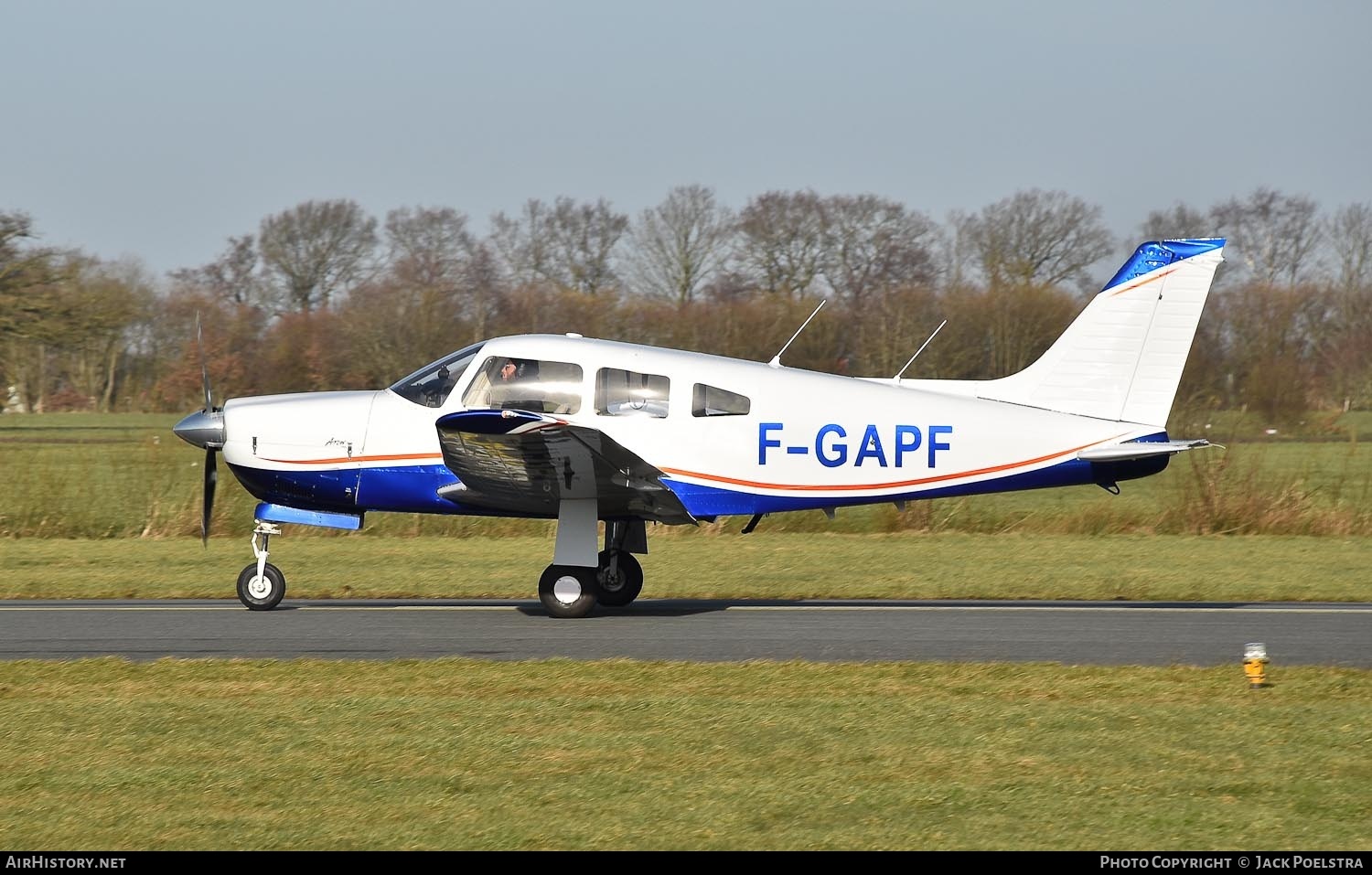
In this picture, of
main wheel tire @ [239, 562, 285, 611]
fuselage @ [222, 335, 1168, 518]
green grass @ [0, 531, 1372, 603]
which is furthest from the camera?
green grass @ [0, 531, 1372, 603]

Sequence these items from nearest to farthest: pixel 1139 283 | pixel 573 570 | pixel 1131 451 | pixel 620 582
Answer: pixel 1131 451
pixel 573 570
pixel 1139 283
pixel 620 582

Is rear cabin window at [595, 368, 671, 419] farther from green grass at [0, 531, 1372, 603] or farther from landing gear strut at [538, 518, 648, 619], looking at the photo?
green grass at [0, 531, 1372, 603]

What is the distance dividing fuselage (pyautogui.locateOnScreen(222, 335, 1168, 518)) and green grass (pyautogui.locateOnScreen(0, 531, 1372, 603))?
225 cm

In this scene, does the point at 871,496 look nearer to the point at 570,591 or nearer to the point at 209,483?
the point at 570,591

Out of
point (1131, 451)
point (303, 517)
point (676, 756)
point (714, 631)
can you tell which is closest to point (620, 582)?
point (714, 631)

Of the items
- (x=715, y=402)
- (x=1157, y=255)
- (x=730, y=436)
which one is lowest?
(x=730, y=436)

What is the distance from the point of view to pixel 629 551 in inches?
510

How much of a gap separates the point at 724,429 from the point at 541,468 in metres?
1.58

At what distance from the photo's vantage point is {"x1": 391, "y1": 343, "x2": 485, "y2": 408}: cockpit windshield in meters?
11.9

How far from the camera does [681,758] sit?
21.8 feet

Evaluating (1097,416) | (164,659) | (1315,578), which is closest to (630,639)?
(164,659)

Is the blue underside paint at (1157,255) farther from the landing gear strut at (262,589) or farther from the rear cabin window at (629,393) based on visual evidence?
the landing gear strut at (262,589)

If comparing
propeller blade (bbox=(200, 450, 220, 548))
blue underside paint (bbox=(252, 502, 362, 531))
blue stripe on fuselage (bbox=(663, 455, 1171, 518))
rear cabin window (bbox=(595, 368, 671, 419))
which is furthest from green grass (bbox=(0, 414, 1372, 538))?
rear cabin window (bbox=(595, 368, 671, 419))

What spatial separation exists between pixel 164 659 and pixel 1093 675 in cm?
596
